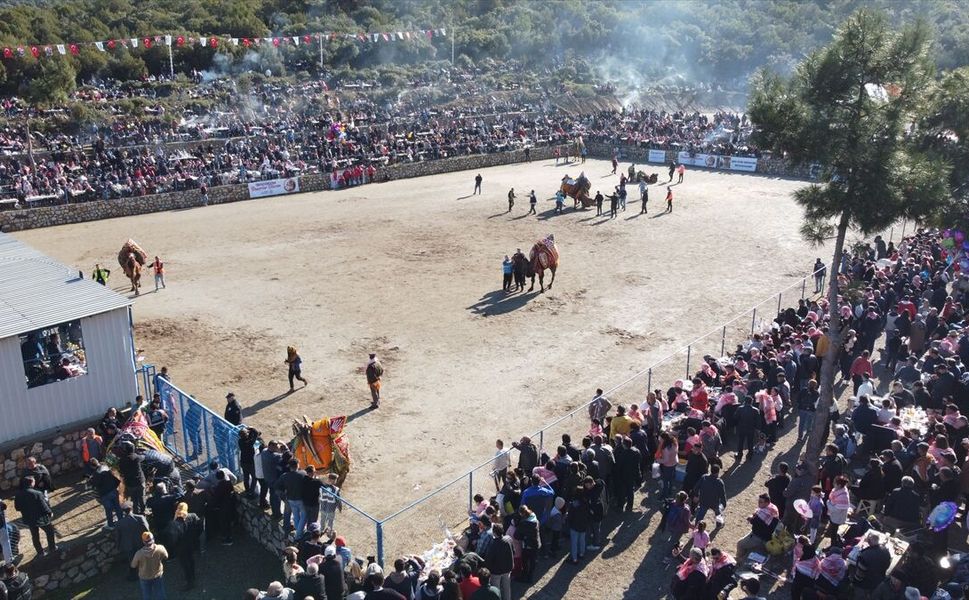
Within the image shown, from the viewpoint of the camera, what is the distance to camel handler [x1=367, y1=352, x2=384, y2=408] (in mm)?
16406

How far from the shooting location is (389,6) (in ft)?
288

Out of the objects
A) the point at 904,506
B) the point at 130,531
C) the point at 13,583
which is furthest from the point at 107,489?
the point at 904,506

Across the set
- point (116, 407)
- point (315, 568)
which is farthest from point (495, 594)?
point (116, 407)

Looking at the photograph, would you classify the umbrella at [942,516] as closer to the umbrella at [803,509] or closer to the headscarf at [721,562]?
the umbrella at [803,509]

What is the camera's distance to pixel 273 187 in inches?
1502

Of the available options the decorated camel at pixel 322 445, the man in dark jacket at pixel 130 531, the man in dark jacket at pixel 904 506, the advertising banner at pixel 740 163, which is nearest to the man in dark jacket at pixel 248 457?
the decorated camel at pixel 322 445

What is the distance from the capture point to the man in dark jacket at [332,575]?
9609mm

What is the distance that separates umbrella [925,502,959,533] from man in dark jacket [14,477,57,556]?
1199cm

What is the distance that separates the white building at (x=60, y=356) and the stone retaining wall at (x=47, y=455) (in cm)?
16

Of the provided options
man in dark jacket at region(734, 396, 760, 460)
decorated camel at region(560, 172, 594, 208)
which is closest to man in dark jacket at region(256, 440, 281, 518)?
man in dark jacket at region(734, 396, 760, 460)

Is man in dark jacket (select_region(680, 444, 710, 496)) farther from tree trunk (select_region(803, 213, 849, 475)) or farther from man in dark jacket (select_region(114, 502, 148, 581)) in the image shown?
man in dark jacket (select_region(114, 502, 148, 581))

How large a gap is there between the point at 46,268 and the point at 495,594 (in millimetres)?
12429

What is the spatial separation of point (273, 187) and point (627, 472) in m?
29.7

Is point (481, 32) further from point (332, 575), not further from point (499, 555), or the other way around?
point (332, 575)
